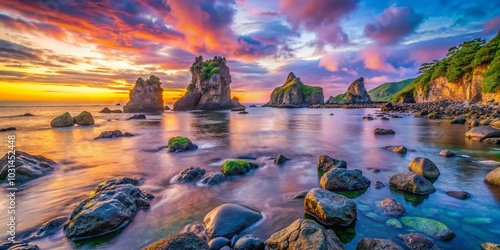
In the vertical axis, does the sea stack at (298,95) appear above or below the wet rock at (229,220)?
above

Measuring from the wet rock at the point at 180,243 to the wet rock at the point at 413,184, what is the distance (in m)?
7.24

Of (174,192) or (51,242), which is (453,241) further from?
(51,242)

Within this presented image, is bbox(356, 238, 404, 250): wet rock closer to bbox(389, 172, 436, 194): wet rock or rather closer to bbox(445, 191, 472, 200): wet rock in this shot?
bbox(389, 172, 436, 194): wet rock

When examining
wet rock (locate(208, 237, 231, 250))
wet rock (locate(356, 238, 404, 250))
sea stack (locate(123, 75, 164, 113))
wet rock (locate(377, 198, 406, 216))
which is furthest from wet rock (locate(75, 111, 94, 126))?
sea stack (locate(123, 75, 164, 113))

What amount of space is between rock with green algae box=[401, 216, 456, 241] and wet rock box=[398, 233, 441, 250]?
0.57 meters

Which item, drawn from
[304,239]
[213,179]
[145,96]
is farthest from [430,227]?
[145,96]

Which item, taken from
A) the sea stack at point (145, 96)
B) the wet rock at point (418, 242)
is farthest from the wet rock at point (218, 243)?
the sea stack at point (145, 96)

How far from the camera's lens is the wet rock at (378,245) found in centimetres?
453

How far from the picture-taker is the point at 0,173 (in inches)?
385

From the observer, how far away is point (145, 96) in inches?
3337

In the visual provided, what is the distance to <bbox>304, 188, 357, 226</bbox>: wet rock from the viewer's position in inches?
237

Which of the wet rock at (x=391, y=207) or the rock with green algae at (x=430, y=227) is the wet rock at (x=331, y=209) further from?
the rock with green algae at (x=430, y=227)

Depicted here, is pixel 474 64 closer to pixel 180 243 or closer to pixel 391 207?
pixel 391 207

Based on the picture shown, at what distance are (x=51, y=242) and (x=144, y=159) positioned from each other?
29.8 feet
